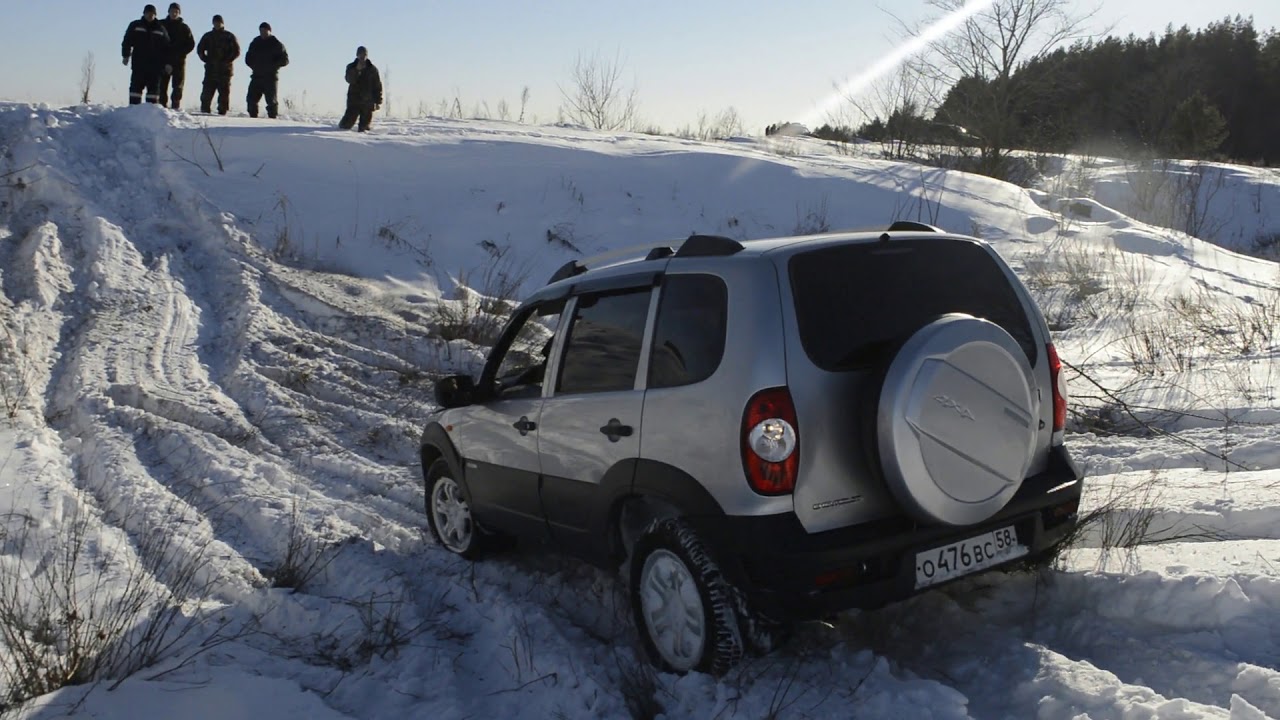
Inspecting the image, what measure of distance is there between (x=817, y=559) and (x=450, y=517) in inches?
119

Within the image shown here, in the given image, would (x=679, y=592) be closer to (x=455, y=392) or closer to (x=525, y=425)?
(x=525, y=425)

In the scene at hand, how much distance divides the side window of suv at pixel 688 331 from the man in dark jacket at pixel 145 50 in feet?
54.1

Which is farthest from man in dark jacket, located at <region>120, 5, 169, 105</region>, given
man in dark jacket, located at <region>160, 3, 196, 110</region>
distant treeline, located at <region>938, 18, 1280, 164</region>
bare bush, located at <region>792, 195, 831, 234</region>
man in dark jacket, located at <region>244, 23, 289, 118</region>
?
distant treeline, located at <region>938, 18, 1280, 164</region>

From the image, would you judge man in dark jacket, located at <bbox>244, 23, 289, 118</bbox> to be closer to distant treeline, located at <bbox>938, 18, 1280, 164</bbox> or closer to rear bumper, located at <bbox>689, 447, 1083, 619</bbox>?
rear bumper, located at <bbox>689, 447, 1083, 619</bbox>

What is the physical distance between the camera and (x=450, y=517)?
577cm

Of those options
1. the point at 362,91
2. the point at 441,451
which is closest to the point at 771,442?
the point at 441,451

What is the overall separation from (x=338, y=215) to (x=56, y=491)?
8027mm

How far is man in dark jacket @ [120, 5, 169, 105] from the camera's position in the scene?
17.0 metres

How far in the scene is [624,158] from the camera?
55.0ft

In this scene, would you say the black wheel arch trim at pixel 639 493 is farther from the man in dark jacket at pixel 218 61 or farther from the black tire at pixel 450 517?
the man in dark jacket at pixel 218 61

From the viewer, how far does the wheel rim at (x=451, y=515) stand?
5598 mm

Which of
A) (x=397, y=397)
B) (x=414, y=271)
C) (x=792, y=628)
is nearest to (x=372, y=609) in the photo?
(x=792, y=628)

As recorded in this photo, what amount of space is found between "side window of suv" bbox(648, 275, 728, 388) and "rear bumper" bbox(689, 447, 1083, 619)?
57 cm

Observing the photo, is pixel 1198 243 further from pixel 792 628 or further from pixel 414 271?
pixel 792 628
